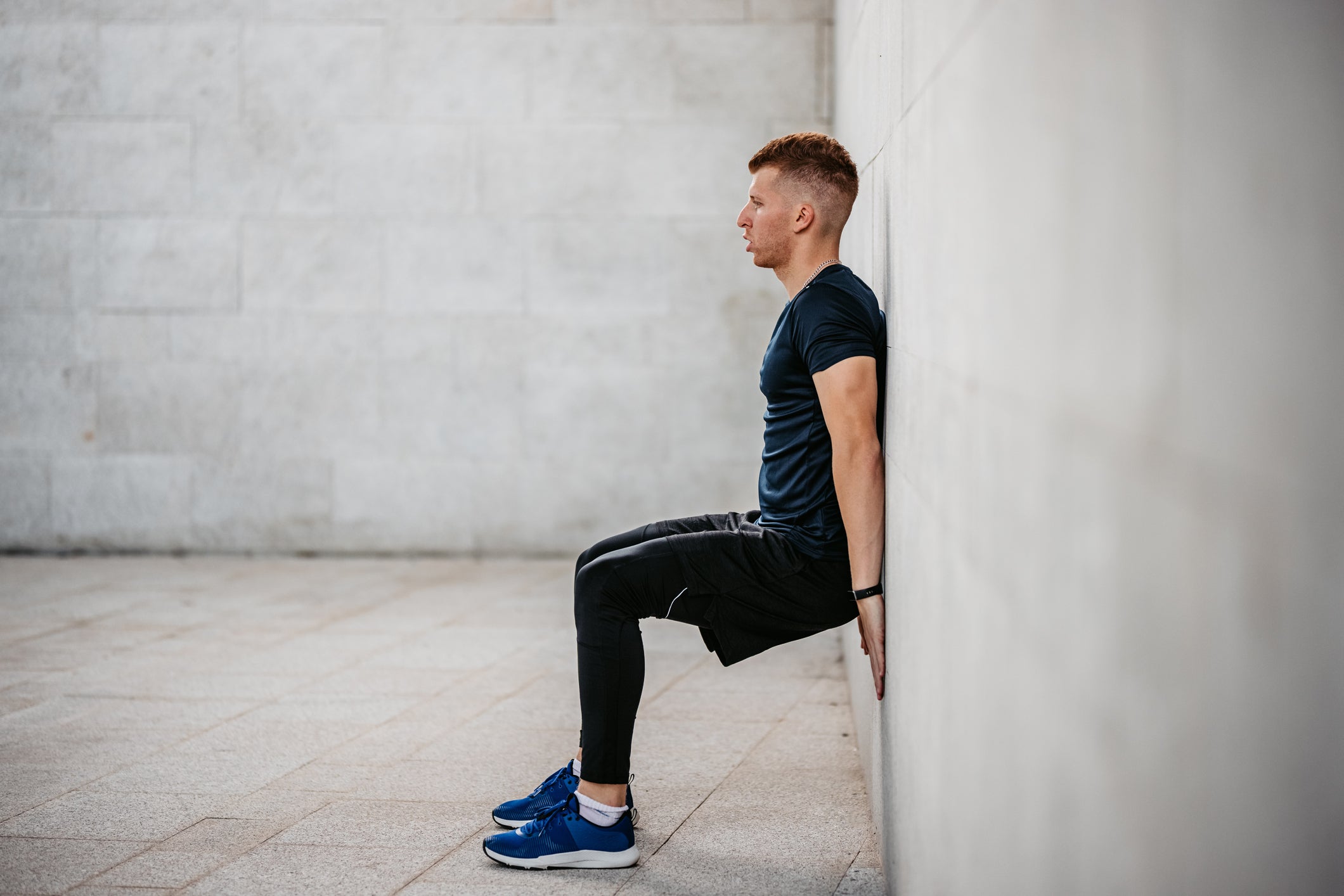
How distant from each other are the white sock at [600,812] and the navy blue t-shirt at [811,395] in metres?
0.74

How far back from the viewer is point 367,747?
3.82 m

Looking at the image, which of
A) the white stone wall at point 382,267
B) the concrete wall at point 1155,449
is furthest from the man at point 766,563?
the white stone wall at point 382,267

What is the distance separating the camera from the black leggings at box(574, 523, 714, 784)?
2805 mm

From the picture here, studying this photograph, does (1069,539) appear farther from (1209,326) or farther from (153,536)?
(153,536)

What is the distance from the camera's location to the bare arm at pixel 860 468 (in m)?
2.56

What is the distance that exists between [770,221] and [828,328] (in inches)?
15.3

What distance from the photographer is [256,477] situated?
7543 millimetres

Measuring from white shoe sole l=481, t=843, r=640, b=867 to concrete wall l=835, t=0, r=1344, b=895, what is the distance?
4.60ft

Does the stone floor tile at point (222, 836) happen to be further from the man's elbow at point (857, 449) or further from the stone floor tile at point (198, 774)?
the man's elbow at point (857, 449)

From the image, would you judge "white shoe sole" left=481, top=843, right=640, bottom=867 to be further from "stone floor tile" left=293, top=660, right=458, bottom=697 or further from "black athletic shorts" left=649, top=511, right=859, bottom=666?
"stone floor tile" left=293, top=660, right=458, bottom=697

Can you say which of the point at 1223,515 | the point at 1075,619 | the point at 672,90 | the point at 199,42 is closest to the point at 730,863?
the point at 1075,619

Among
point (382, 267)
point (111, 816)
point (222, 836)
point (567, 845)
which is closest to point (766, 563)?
point (567, 845)

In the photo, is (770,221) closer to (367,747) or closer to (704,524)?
(704,524)

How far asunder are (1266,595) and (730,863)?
7.35 ft
